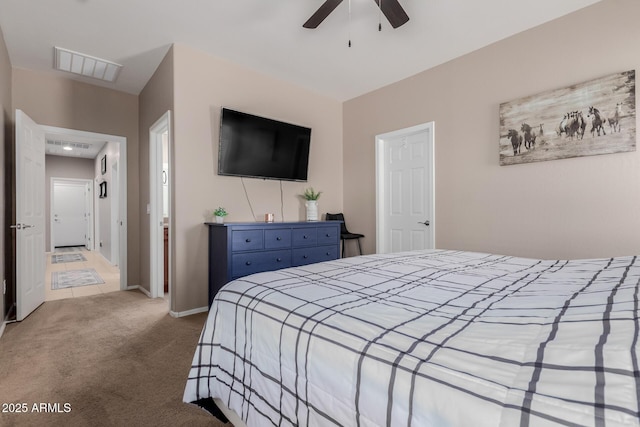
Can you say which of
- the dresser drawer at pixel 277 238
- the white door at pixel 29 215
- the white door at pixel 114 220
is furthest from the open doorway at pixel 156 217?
the white door at pixel 114 220

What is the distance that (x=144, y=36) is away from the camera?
289 centimetres

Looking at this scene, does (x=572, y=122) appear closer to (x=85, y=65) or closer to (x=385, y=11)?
(x=385, y=11)

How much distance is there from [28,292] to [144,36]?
106 inches

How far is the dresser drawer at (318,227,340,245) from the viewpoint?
3.68 metres

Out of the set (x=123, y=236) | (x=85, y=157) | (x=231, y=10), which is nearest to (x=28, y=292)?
(x=123, y=236)

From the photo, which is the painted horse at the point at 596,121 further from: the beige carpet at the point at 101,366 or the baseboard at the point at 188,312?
the baseboard at the point at 188,312

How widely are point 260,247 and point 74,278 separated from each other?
3.59m

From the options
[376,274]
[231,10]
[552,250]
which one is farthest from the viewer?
[552,250]

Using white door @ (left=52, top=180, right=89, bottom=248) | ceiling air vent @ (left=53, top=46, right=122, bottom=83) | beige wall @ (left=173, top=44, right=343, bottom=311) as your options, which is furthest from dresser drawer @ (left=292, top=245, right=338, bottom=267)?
white door @ (left=52, top=180, right=89, bottom=248)

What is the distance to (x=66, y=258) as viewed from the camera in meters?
6.69

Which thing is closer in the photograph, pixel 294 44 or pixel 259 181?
pixel 294 44

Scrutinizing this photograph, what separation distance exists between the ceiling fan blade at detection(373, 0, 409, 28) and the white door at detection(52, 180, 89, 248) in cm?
938

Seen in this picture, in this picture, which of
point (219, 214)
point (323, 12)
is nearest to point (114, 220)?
point (219, 214)

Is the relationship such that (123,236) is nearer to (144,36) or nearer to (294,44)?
(144,36)
